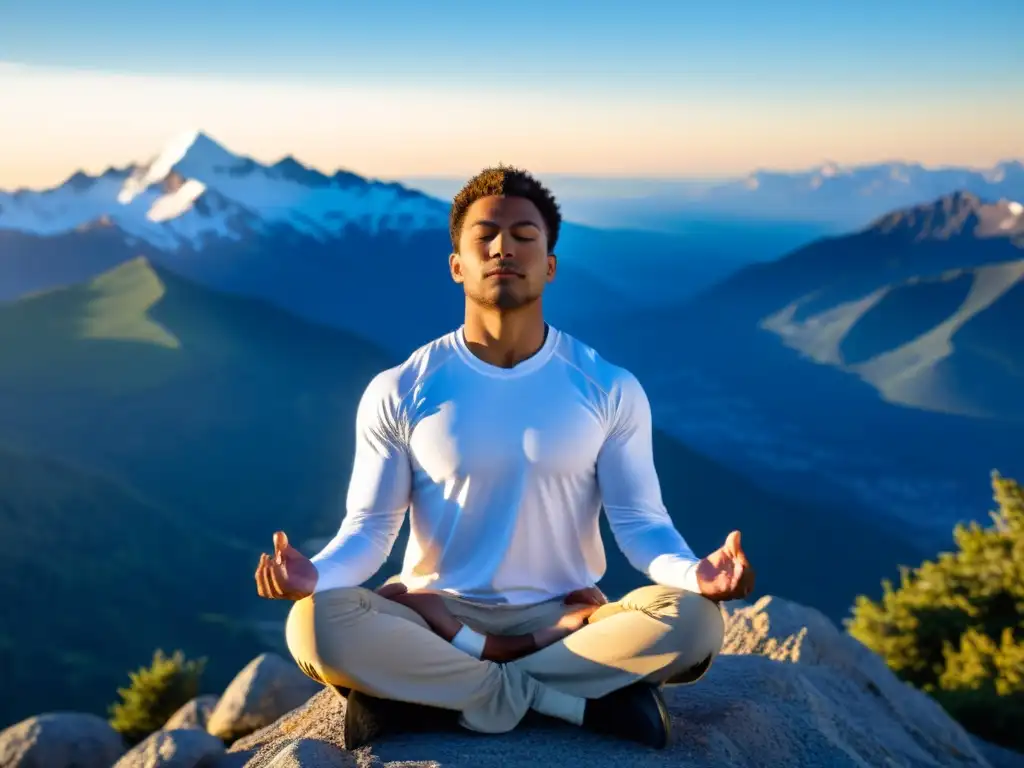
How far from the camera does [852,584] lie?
208ft

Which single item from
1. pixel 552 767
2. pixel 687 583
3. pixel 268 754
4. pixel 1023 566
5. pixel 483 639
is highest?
pixel 687 583

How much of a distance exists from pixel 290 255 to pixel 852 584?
441 ft

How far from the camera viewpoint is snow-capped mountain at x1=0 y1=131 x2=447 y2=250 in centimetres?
16850

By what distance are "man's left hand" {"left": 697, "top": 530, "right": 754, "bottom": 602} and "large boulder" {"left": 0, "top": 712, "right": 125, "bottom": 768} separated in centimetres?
793

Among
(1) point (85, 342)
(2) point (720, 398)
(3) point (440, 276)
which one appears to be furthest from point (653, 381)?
(1) point (85, 342)

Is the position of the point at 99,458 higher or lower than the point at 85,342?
lower

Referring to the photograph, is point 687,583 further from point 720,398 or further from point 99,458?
point 720,398

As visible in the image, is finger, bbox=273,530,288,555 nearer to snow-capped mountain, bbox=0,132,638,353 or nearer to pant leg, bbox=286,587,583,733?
pant leg, bbox=286,587,583,733

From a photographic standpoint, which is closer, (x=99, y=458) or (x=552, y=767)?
(x=552, y=767)

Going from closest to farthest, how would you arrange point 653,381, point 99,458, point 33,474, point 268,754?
point 268,754 → point 33,474 → point 99,458 → point 653,381

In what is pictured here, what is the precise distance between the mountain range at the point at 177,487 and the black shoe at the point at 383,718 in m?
34.5

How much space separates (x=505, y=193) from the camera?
14.9ft

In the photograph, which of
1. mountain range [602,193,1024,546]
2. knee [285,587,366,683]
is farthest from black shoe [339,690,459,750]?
mountain range [602,193,1024,546]

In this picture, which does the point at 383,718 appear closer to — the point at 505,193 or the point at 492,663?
the point at 492,663
